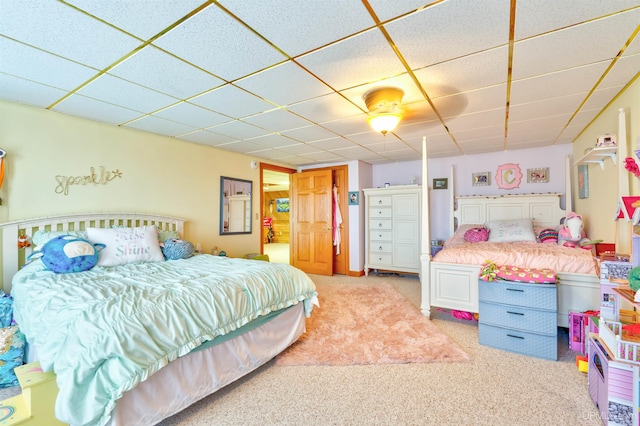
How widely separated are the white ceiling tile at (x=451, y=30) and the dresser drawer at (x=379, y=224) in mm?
3562

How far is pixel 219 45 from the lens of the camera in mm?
1703

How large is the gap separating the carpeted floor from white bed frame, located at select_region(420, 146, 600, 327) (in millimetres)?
544

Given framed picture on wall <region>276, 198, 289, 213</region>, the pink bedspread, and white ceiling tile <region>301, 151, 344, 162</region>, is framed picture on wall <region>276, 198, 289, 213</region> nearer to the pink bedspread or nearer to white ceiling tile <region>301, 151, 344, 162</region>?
white ceiling tile <region>301, 151, 344, 162</region>

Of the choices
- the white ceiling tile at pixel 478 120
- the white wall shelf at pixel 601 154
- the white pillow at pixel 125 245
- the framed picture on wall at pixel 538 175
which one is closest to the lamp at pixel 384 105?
the white ceiling tile at pixel 478 120

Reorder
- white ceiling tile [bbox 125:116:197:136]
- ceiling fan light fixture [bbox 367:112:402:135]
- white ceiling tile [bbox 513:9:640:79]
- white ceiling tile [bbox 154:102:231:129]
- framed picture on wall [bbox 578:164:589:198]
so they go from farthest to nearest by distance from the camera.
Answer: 1. framed picture on wall [bbox 578:164:589:198]
2. white ceiling tile [bbox 125:116:197:136]
3. white ceiling tile [bbox 154:102:231:129]
4. ceiling fan light fixture [bbox 367:112:402:135]
5. white ceiling tile [bbox 513:9:640:79]

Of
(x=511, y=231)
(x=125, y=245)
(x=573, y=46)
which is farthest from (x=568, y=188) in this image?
(x=125, y=245)

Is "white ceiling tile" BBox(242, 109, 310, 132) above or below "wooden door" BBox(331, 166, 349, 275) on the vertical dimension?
above

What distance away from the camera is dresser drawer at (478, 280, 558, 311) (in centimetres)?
234

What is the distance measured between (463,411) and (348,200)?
4.10m

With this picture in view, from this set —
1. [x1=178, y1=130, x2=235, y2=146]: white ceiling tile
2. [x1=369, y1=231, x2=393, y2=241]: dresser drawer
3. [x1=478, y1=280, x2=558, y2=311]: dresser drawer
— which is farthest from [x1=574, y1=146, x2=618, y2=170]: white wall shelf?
[x1=178, y1=130, x2=235, y2=146]: white ceiling tile

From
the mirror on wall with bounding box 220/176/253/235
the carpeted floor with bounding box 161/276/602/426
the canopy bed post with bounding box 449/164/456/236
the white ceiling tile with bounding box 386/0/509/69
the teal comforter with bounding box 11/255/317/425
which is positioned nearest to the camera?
the teal comforter with bounding box 11/255/317/425

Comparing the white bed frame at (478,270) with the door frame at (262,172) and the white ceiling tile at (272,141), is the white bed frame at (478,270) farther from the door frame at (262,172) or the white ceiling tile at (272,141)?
the door frame at (262,172)

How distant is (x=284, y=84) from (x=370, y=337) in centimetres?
247

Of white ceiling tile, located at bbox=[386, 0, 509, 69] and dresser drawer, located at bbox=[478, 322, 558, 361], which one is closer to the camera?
white ceiling tile, located at bbox=[386, 0, 509, 69]
